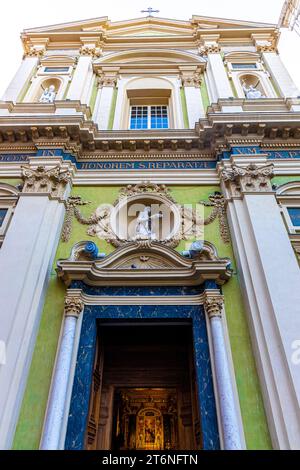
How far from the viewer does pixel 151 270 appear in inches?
273

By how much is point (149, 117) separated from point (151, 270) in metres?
7.00

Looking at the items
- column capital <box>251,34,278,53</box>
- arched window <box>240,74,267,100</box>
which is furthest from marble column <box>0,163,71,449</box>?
column capital <box>251,34,278,53</box>

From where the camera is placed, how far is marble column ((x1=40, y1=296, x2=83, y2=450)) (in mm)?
5055

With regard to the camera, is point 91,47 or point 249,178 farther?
point 91,47

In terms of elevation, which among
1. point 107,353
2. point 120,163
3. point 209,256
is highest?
point 120,163

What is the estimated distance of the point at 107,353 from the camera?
7375 millimetres

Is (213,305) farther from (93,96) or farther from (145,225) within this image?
(93,96)

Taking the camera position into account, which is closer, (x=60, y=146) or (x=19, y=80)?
(x=60, y=146)

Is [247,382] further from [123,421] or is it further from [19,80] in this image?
[19,80]

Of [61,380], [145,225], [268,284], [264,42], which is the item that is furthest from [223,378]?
[264,42]

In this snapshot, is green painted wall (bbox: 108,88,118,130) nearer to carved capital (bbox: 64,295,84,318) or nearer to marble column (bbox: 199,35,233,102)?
marble column (bbox: 199,35,233,102)

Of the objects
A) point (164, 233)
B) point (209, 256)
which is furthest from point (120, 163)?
point (209, 256)

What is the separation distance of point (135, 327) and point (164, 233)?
260 centimetres

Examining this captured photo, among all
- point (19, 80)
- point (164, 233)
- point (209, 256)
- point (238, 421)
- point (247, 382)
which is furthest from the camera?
point (19, 80)
